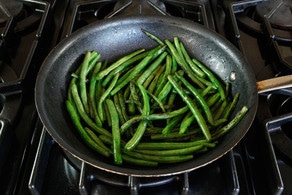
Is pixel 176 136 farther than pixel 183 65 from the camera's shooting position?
No

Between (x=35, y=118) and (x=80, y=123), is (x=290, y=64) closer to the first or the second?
(x=80, y=123)

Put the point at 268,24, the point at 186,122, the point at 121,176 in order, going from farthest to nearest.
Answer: the point at 268,24
the point at 186,122
the point at 121,176

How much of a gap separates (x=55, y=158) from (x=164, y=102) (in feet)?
1.13

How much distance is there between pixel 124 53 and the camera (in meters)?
1.22

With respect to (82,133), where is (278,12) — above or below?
above

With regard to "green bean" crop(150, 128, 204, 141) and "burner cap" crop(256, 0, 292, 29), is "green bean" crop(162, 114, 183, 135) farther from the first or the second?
"burner cap" crop(256, 0, 292, 29)

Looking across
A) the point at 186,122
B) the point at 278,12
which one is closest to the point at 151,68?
the point at 186,122

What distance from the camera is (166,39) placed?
1.20 meters

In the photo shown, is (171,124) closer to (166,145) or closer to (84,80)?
(166,145)

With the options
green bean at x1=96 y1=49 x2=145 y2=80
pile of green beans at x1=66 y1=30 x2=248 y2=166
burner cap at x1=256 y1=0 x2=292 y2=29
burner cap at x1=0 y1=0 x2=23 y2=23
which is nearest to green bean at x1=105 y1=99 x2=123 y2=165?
pile of green beans at x1=66 y1=30 x2=248 y2=166

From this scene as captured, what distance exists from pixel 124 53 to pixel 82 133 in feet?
1.20

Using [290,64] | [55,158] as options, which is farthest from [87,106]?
[290,64]

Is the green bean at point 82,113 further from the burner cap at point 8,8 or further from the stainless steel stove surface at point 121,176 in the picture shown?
the burner cap at point 8,8

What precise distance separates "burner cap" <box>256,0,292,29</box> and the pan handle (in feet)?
1.08
